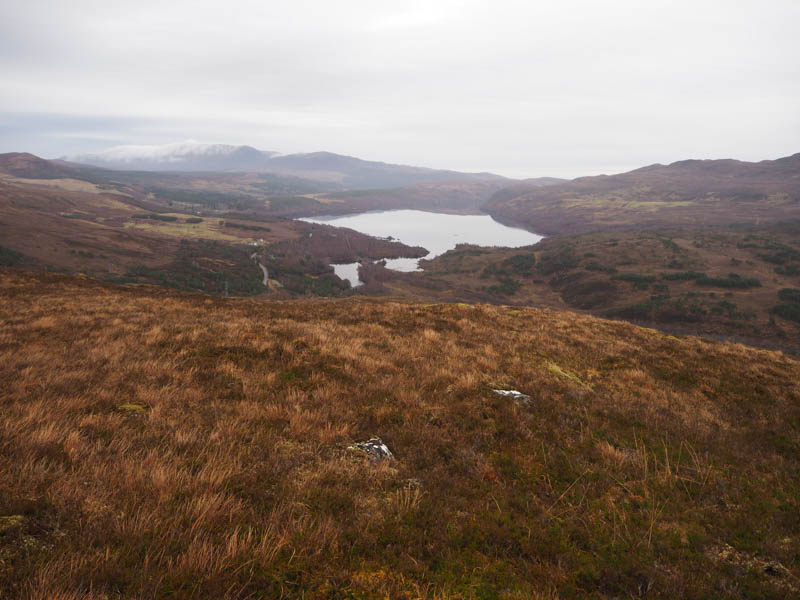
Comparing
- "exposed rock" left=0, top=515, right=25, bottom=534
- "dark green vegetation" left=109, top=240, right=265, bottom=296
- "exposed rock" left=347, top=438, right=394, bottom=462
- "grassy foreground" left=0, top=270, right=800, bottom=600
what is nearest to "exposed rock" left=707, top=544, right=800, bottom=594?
"grassy foreground" left=0, top=270, right=800, bottom=600

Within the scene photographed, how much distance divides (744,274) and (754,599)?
386 ft

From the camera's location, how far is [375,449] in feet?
17.4

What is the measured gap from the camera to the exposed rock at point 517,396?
7570 millimetres

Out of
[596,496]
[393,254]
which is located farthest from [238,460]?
[393,254]

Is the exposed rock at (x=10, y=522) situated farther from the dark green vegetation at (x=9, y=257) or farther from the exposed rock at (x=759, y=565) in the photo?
the dark green vegetation at (x=9, y=257)

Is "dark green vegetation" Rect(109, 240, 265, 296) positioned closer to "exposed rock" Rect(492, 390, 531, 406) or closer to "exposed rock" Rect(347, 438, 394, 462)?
"exposed rock" Rect(492, 390, 531, 406)

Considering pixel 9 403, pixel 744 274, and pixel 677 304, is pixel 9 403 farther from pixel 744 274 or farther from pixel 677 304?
pixel 744 274

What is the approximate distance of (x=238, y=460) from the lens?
14.6 feet

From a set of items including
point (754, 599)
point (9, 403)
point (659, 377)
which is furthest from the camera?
point (659, 377)

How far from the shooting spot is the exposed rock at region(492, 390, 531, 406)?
7570 millimetres

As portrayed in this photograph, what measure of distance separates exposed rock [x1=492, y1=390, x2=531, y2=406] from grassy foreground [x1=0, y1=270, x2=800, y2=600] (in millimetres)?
158

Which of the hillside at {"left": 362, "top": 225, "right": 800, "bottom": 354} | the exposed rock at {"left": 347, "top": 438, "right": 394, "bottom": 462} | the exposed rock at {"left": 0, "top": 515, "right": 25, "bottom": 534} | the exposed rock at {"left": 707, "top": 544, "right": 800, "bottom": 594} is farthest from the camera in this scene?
the hillside at {"left": 362, "top": 225, "right": 800, "bottom": 354}

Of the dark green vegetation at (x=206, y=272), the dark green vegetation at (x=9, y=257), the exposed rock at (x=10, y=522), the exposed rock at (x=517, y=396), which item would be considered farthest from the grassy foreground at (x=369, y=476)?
the dark green vegetation at (x=9, y=257)

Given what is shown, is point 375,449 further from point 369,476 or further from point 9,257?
point 9,257
